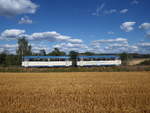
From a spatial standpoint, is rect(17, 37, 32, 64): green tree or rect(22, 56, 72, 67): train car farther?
rect(17, 37, 32, 64): green tree

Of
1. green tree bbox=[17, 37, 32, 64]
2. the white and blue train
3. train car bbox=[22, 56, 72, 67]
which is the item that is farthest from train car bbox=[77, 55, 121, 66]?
green tree bbox=[17, 37, 32, 64]

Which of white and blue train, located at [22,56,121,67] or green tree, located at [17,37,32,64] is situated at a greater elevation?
green tree, located at [17,37,32,64]

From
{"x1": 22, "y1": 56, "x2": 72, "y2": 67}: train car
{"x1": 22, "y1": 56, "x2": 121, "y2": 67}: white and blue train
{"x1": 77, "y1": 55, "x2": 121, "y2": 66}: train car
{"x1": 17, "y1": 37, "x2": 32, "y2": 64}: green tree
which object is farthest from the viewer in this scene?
{"x1": 17, "y1": 37, "x2": 32, "y2": 64}: green tree

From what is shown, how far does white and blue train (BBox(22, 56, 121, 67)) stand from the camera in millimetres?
41722

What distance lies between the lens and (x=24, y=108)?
292 inches

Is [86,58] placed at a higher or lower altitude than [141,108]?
higher

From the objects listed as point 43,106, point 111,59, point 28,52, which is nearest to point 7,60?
point 28,52

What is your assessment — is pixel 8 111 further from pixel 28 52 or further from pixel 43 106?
pixel 28 52

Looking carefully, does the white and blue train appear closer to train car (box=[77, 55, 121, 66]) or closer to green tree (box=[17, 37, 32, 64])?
train car (box=[77, 55, 121, 66])

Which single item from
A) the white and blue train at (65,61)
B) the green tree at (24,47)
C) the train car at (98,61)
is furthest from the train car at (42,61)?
the green tree at (24,47)

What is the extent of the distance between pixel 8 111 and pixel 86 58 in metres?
37.1

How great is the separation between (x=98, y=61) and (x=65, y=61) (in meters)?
9.43

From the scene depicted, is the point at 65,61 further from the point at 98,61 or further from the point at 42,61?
the point at 98,61

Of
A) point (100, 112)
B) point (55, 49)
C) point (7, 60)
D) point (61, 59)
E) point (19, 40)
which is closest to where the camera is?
point (100, 112)
